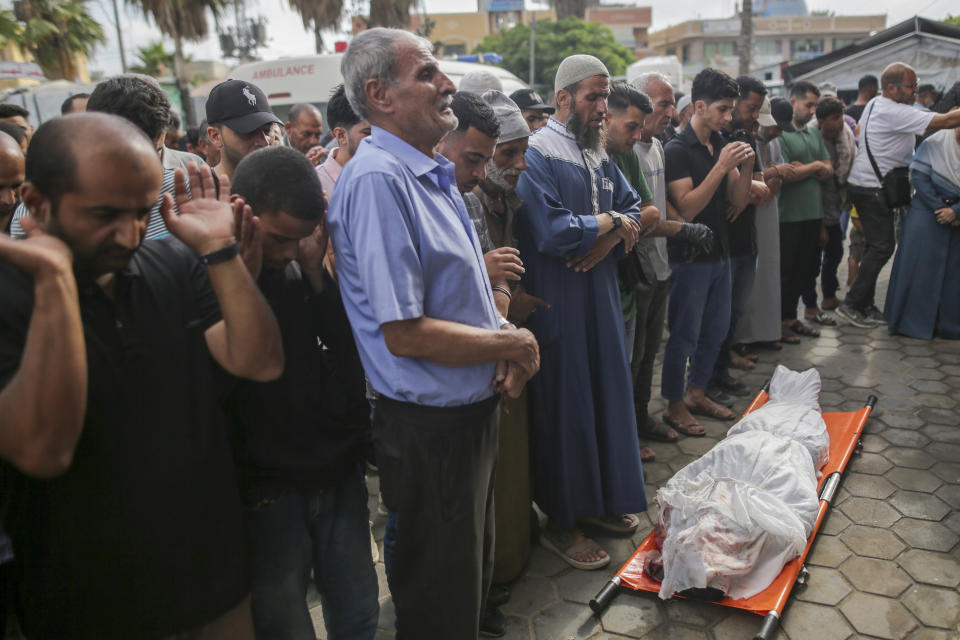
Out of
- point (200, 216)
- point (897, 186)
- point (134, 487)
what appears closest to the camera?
point (134, 487)

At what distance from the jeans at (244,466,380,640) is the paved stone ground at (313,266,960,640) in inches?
32.4

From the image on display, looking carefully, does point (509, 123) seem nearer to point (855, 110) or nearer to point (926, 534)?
point (926, 534)

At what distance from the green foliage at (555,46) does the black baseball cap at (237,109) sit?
87.2 ft

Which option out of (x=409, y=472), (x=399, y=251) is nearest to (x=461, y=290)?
(x=399, y=251)

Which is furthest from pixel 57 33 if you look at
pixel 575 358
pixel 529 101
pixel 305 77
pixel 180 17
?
pixel 575 358

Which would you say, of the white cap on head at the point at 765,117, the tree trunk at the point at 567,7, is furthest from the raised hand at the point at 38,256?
the tree trunk at the point at 567,7

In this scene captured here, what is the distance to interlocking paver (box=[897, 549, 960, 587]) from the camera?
2775 millimetres

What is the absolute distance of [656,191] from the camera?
3998 millimetres

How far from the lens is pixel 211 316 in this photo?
1.53m

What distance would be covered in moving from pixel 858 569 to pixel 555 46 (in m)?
29.1

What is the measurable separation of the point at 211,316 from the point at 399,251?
1.57ft

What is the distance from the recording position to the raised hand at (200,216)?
1.42 meters

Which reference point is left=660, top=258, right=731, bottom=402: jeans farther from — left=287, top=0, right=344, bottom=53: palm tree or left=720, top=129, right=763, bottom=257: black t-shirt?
left=287, top=0, right=344, bottom=53: palm tree

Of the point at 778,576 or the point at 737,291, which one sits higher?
the point at 737,291
